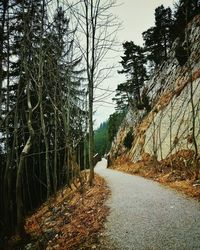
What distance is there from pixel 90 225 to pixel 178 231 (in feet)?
8.16

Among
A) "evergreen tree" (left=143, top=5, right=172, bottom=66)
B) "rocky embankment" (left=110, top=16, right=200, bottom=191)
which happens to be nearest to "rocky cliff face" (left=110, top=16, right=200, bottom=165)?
"rocky embankment" (left=110, top=16, right=200, bottom=191)

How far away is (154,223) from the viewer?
22.4 ft

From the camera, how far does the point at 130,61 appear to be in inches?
1542

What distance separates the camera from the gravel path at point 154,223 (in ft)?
18.3

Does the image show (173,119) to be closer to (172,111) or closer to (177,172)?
(172,111)

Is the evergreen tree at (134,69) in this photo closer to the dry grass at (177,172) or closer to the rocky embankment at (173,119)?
the rocky embankment at (173,119)

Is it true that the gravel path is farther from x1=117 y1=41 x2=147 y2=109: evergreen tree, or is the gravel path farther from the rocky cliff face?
x1=117 y1=41 x2=147 y2=109: evergreen tree

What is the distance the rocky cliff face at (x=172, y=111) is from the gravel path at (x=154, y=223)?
293 inches

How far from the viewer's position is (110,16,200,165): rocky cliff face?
18.4 m

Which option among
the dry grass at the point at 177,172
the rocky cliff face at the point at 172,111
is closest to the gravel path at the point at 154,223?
the dry grass at the point at 177,172

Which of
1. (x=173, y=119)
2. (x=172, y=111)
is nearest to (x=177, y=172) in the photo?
(x=173, y=119)

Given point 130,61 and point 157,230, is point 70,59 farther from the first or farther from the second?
point 130,61

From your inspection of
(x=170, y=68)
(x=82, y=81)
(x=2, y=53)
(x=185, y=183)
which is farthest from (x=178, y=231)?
(x=170, y=68)

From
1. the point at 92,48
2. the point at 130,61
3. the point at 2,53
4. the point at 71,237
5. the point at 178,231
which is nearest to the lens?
the point at 178,231
